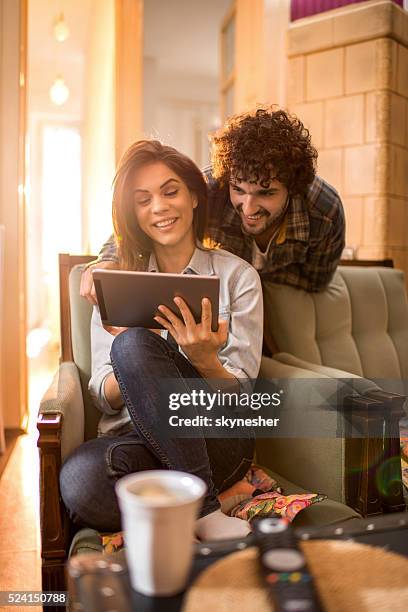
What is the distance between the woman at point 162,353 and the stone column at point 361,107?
4.92 feet

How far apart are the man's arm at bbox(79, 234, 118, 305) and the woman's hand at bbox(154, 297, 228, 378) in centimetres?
22

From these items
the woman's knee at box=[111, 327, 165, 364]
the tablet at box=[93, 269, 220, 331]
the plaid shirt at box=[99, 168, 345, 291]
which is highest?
the plaid shirt at box=[99, 168, 345, 291]

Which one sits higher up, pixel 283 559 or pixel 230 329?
pixel 230 329

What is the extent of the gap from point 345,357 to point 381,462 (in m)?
0.57

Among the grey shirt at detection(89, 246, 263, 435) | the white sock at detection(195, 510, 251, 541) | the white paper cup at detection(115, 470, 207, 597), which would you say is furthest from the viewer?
the grey shirt at detection(89, 246, 263, 435)

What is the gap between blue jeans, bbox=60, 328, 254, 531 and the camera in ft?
3.26

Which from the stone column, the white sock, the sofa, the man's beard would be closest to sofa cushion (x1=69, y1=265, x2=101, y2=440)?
the sofa

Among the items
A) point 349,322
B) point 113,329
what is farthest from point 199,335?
A: point 349,322

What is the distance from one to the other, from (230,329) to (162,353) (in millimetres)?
183

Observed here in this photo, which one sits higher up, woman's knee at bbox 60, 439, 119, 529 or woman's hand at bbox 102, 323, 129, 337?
woman's hand at bbox 102, 323, 129, 337

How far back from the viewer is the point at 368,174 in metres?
2.57

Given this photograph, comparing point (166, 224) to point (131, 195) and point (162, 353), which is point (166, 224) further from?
point (162, 353)

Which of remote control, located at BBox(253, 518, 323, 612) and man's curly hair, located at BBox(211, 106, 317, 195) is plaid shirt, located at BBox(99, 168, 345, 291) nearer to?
man's curly hair, located at BBox(211, 106, 317, 195)

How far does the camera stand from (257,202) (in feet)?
4.27
